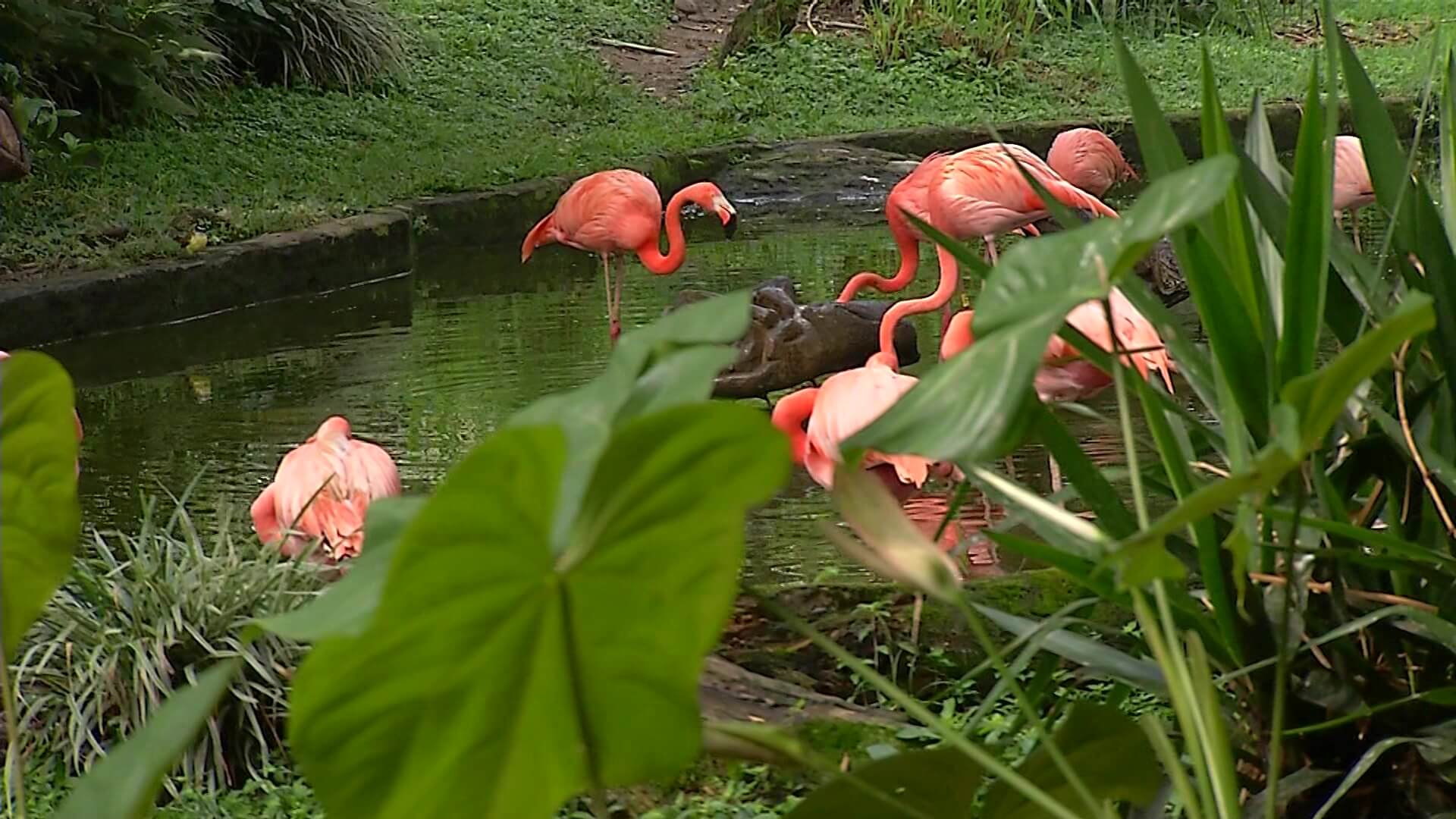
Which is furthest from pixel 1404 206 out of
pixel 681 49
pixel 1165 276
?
pixel 681 49

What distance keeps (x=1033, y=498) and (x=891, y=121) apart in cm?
1087

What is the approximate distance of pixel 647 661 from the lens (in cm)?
84

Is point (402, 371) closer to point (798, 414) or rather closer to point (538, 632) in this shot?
point (798, 414)

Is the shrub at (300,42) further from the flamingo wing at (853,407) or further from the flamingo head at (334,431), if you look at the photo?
the flamingo wing at (853,407)

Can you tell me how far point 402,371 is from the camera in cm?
577

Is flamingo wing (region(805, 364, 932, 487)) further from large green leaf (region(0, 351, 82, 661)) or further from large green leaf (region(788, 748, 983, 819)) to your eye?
large green leaf (region(0, 351, 82, 661))

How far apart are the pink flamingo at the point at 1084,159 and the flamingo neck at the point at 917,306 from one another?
1.61 m

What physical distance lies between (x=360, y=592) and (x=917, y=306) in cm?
385

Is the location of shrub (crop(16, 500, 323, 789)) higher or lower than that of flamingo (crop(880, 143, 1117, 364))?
lower

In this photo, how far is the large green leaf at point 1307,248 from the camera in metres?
1.52

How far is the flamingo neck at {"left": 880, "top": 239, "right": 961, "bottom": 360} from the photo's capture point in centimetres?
438

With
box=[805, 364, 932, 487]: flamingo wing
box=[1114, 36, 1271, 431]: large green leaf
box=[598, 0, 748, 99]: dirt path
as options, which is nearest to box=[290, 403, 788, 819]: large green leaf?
box=[1114, 36, 1271, 431]: large green leaf

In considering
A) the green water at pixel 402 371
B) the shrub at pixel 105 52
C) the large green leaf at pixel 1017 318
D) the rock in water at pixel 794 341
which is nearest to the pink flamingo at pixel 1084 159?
the green water at pixel 402 371

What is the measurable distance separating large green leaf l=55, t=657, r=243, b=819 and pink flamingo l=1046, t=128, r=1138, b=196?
6270 millimetres
